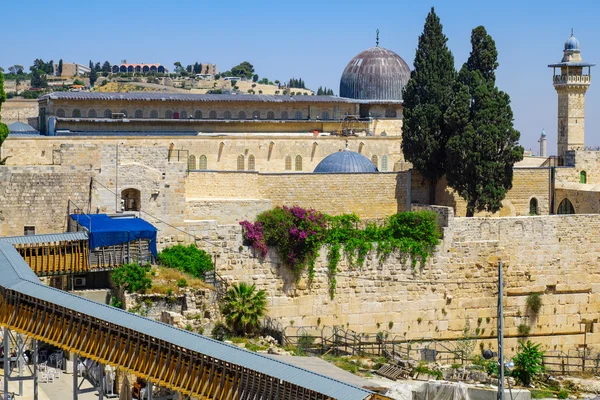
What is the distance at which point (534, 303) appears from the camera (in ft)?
114

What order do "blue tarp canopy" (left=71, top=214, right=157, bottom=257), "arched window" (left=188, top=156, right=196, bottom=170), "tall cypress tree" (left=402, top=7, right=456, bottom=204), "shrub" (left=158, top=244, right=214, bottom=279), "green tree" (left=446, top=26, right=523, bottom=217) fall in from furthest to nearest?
"arched window" (left=188, top=156, right=196, bottom=170) → "tall cypress tree" (left=402, top=7, right=456, bottom=204) → "green tree" (left=446, top=26, right=523, bottom=217) → "shrub" (left=158, top=244, right=214, bottom=279) → "blue tarp canopy" (left=71, top=214, right=157, bottom=257)

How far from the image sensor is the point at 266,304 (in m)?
31.9

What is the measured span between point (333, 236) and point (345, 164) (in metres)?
4.89

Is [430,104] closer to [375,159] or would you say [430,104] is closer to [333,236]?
[333,236]

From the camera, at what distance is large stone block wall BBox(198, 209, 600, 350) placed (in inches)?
1275

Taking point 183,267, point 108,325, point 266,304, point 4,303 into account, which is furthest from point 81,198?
point 108,325

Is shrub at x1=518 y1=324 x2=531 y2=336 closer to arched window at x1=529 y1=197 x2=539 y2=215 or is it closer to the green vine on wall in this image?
the green vine on wall

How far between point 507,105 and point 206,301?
12.3m

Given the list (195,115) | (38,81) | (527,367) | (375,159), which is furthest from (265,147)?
(38,81)

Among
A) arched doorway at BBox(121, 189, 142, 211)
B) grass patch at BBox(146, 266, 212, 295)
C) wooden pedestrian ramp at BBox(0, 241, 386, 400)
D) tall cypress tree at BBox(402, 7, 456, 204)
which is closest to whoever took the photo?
wooden pedestrian ramp at BBox(0, 241, 386, 400)

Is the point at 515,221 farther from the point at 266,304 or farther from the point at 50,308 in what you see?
the point at 50,308

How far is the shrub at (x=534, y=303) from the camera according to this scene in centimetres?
3478

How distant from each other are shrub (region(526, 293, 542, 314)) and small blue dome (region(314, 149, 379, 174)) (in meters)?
6.36

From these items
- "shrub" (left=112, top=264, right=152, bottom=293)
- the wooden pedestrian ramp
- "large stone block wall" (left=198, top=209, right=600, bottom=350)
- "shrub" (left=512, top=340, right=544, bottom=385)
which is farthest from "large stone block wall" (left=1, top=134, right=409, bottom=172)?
the wooden pedestrian ramp
